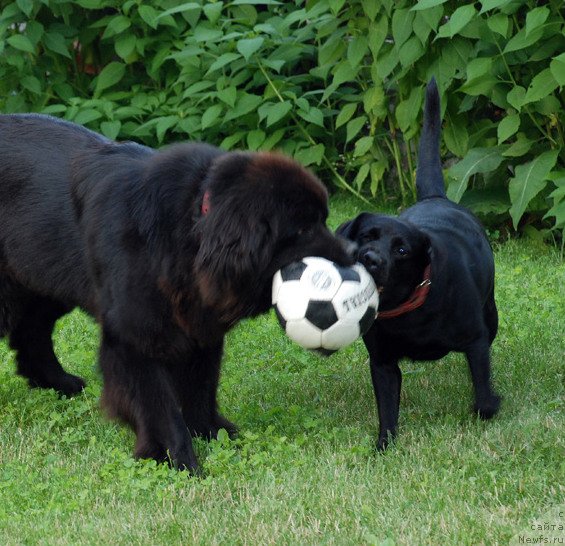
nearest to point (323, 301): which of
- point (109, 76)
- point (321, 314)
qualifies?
point (321, 314)

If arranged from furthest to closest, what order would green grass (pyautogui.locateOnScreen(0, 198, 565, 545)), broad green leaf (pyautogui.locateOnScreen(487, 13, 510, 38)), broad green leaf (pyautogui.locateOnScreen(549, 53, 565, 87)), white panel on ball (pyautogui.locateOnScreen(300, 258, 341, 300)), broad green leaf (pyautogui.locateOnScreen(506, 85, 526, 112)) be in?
broad green leaf (pyautogui.locateOnScreen(506, 85, 526, 112)) < broad green leaf (pyautogui.locateOnScreen(487, 13, 510, 38)) < broad green leaf (pyautogui.locateOnScreen(549, 53, 565, 87)) < white panel on ball (pyautogui.locateOnScreen(300, 258, 341, 300)) < green grass (pyautogui.locateOnScreen(0, 198, 565, 545))

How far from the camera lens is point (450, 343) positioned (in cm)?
354

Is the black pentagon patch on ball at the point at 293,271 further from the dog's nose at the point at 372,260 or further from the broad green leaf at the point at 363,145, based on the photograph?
the broad green leaf at the point at 363,145

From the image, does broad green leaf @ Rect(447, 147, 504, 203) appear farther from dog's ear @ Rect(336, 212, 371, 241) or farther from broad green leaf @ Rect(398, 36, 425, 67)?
dog's ear @ Rect(336, 212, 371, 241)

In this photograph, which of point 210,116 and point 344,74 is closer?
point 344,74

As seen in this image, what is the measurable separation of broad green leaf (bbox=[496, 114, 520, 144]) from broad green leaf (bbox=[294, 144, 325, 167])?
152 centimetres

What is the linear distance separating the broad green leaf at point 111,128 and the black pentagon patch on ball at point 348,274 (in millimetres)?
4296

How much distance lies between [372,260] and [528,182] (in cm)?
276

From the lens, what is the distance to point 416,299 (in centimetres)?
339

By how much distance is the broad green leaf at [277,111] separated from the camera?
6.65m

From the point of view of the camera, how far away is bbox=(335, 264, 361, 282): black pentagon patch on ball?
2.95 meters

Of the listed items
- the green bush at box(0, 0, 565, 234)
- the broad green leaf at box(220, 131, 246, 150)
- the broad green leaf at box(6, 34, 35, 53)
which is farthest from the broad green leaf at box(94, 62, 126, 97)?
the broad green leaf at box(220, 131, 246, 150)

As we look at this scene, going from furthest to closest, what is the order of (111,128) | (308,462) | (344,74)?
(111,128), (344,74), (308,462)

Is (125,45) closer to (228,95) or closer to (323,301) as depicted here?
(228,95)
